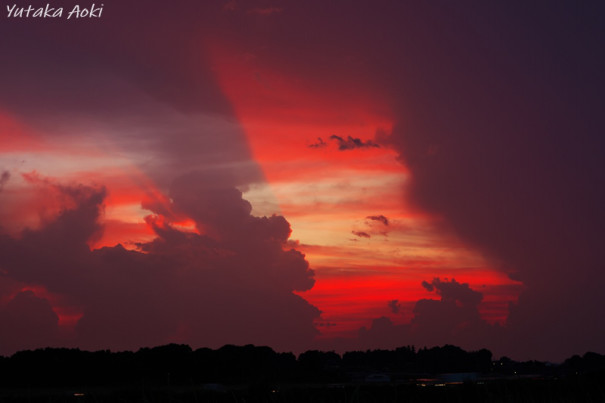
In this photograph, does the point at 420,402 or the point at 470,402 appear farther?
the point at 420,402

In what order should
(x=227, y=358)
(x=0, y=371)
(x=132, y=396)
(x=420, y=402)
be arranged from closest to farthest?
(x=420, y=402) < (x=132, y=396) < (x=0, y=371) < (x=227, y=358)

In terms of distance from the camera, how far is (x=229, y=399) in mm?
97062

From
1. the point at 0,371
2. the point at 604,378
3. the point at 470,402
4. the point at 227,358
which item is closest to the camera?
the point at 470,402

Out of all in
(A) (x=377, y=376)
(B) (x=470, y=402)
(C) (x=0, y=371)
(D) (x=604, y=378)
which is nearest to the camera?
(B) (x=470, y=402)

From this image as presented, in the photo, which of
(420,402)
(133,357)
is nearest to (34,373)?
(133,357)

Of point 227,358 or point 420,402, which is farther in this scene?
point 227,358

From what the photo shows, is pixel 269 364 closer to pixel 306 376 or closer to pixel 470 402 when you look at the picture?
pixel 306 376

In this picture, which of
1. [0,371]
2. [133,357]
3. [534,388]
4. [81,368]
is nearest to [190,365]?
[133,357]

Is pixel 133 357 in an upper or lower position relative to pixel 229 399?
upper

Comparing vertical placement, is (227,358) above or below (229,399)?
above

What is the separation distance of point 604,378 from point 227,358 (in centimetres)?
9725

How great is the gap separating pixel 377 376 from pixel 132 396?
262 ft

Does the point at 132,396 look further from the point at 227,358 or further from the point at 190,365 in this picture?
the point at 227,358

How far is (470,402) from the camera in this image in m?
84.9
